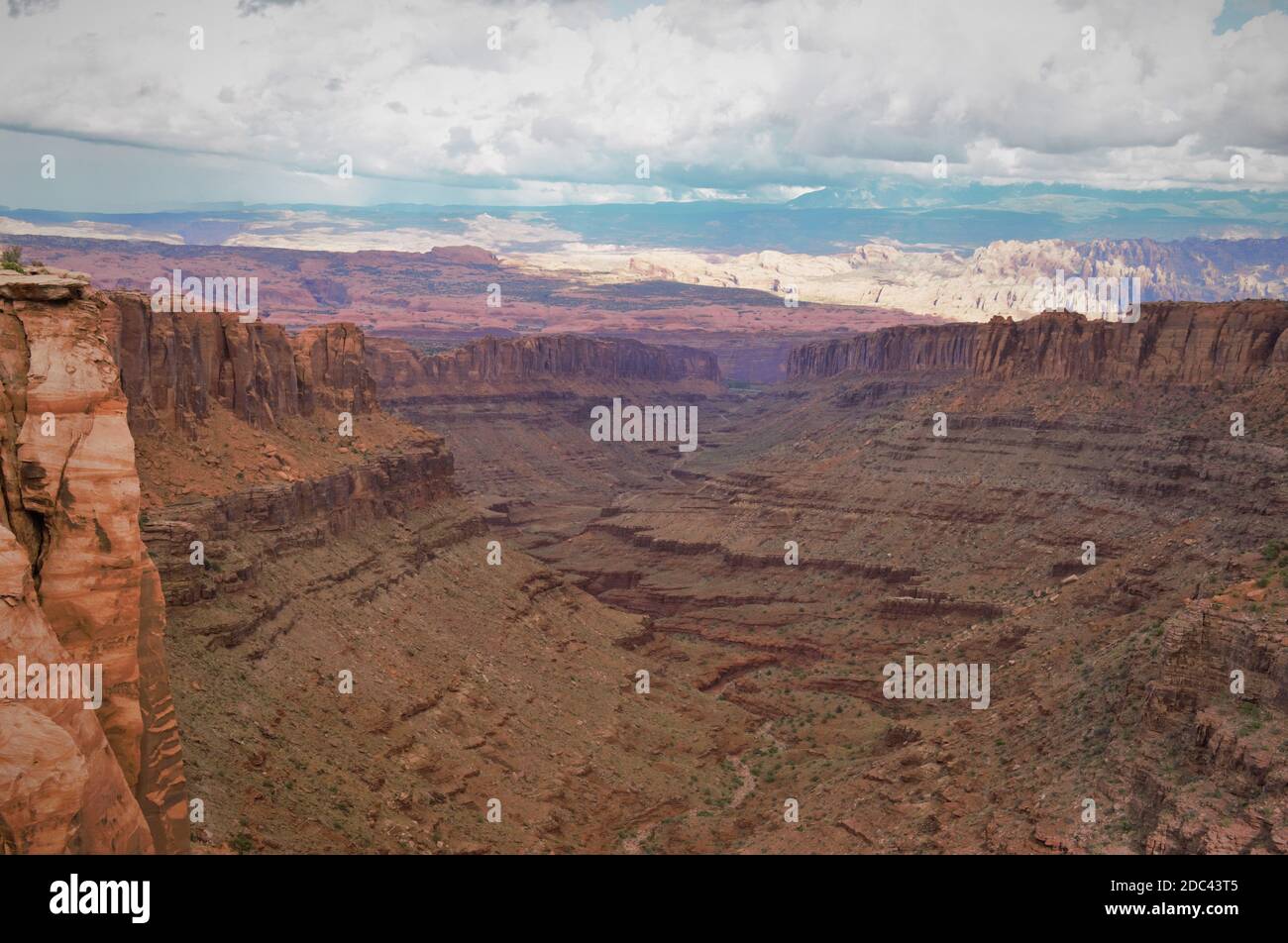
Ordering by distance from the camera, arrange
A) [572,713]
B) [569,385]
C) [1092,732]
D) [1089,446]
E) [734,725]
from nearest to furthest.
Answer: [1092,732] < [572,713] < [734,725] < [1089,446] < [569,385]

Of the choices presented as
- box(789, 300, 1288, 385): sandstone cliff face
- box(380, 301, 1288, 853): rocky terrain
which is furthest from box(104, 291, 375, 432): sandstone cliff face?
box(789, 300, 1288, 385): sandstone cliff face

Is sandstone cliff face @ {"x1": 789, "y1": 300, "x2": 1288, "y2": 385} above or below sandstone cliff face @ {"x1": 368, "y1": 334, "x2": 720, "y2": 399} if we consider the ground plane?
above

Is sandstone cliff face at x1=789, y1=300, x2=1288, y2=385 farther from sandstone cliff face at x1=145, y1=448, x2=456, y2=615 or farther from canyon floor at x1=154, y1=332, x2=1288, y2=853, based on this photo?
sandstone cliff face at x1=145, y1=448, x2=456, y2=615

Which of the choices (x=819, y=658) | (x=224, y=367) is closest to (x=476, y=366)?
(x=819, y=658)

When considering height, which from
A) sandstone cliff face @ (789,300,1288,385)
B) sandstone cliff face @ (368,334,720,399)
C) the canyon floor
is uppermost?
sandstone cliff face @ (789,300,1288,385)

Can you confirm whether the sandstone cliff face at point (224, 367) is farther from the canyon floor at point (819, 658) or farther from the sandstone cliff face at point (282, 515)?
the canyon floor at point (819, 658)

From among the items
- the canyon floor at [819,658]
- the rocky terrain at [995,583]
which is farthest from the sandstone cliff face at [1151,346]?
the canyon floor at [819,658]

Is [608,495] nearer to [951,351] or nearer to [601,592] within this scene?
[951,351]

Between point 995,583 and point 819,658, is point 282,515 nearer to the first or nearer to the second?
point 819,658
